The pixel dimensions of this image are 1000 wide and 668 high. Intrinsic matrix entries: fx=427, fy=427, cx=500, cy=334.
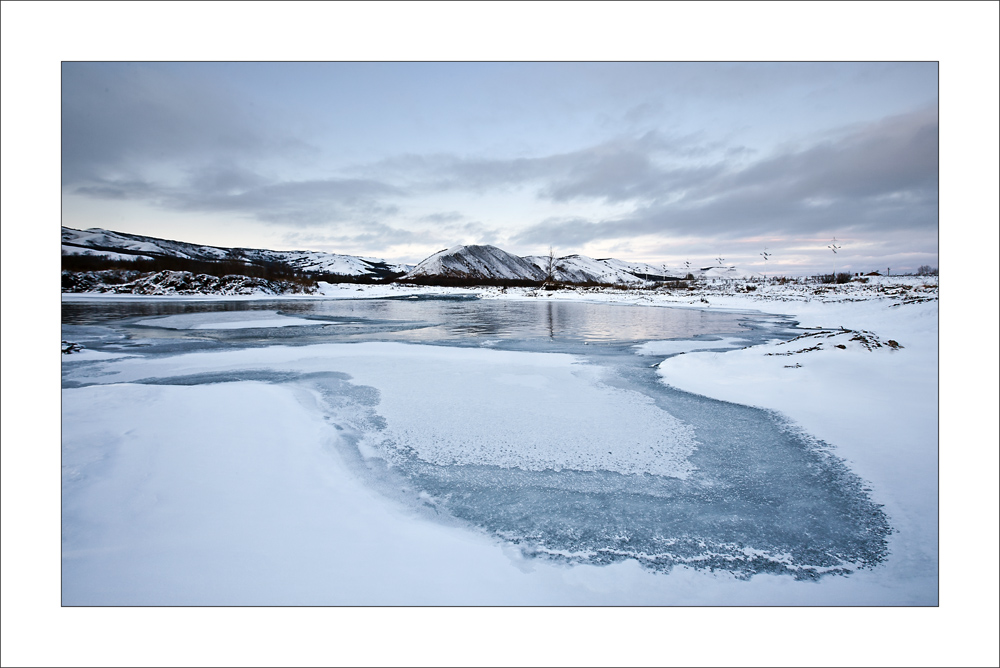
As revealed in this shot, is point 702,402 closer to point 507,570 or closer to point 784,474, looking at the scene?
point 784,474

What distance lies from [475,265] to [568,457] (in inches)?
5625

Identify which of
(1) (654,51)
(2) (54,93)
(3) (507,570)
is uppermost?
(1) (654,51)

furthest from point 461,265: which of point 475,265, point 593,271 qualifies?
point 593,271

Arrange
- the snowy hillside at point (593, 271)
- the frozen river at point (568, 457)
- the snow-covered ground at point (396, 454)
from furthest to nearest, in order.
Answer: the snowy hillside at point (593, 271) → the frozen river at point (568, 457) → the snow-covered ground at point (396, 454)

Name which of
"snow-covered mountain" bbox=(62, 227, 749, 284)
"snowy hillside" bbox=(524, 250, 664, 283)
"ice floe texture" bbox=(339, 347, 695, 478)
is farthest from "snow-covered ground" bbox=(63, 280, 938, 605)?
"snowy hillside" bbox=(524, 250, 664, 283)

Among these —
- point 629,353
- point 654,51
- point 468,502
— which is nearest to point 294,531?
point 468,502

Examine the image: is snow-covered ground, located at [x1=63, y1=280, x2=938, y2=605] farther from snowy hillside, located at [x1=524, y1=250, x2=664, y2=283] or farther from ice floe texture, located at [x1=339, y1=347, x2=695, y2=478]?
snowy hillside, located at [x1=524, y1=250, x2=664, y2=283]

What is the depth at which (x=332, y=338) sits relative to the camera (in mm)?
12250

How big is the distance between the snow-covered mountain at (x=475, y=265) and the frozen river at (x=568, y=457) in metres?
116

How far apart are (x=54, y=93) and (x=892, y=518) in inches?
324

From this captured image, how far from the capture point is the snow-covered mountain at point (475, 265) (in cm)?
13325

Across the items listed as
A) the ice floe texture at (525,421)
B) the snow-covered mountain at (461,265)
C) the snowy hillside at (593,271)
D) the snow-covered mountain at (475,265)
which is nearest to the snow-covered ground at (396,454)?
the ice floe texture at (525,421)

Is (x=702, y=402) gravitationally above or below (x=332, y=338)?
below

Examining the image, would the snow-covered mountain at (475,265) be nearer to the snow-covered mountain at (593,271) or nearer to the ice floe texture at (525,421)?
the snow-covered mountain at (593,271)
